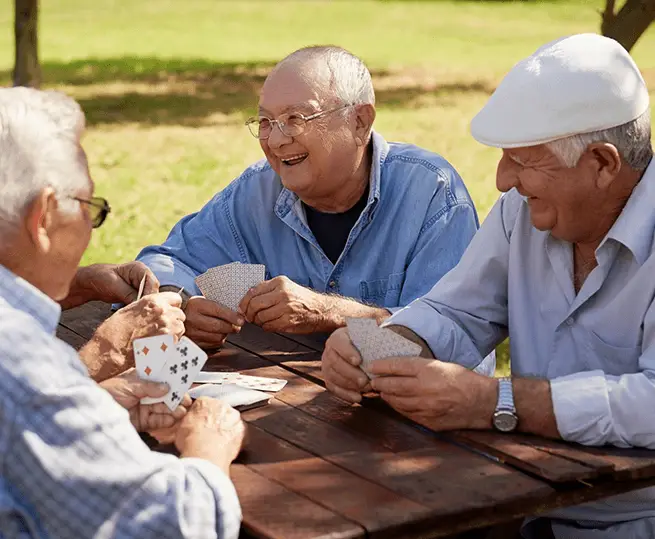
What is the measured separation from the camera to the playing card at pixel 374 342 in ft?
9.47

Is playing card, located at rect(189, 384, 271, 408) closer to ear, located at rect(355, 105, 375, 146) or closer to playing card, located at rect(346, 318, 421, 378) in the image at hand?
playing card, located at rect(346, 318, 421, 378)

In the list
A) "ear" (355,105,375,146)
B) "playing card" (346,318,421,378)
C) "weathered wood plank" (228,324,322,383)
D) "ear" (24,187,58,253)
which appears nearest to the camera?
"ear" (24,187,58,253)

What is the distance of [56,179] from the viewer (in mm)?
2158

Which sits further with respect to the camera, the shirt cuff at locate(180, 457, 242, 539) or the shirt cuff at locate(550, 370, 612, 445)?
the shirt cuff at locate(550, 370, 612, 445)

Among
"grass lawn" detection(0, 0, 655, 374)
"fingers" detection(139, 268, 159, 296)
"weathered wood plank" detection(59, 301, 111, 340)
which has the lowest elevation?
"grass lawn" detection(0, 0, 655, 374)

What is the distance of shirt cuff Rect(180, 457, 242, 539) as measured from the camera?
2158 mm

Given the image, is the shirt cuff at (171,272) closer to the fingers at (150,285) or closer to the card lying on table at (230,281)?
the fingers at (150,285)

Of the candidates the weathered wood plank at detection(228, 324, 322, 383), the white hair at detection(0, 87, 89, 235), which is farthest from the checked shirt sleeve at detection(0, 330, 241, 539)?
the weathered wood plank at detection(228, 324, 322, 383)

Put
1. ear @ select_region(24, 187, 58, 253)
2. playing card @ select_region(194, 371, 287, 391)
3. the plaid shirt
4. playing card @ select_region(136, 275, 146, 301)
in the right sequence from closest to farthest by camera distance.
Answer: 1. the plaid shirt
2. ear @ select_region(24, 187, 58, 253)
3. playing card @ select_region(194, 371, 287, 391)
4. playing card @ select_region(136, 275, 146, 301)

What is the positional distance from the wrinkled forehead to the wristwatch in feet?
5.24

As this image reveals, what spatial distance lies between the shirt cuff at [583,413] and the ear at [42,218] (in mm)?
1225

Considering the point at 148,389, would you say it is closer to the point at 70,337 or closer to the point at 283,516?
the point at 283,516

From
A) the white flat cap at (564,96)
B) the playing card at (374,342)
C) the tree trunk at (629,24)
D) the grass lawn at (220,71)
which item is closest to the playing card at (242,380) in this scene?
the playing card at (374,342)

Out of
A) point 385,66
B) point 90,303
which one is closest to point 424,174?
point 90,303
